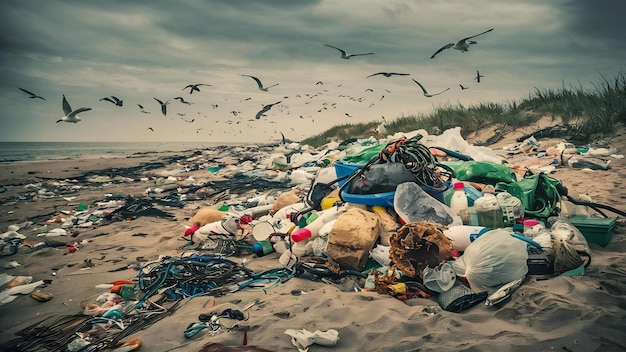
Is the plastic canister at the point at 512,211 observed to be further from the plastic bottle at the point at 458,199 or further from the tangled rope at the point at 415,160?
the tangled rope at the point at 415,160

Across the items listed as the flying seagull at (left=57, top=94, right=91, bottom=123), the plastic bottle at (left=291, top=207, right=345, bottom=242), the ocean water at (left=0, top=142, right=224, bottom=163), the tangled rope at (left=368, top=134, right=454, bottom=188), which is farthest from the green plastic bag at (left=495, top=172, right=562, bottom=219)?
the ocean water at (left=0, top=142, right=224, bottom=163)

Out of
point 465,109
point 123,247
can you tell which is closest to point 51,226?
point 123,247

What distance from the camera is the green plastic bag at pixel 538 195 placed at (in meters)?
3.27

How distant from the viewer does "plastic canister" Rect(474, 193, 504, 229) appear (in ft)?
9.96

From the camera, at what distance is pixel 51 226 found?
5.70 metres

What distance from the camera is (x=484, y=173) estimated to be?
161 inches

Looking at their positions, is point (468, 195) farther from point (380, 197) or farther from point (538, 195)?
point (380, 197)

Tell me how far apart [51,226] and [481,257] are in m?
6.29

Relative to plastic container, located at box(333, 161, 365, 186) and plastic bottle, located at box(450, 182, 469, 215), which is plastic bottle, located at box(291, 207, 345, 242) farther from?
plastic bottle, located at box(450, 182, 469, 215)

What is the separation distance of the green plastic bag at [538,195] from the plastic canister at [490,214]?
1.35 feet

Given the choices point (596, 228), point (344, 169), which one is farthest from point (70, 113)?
point (596, 228)

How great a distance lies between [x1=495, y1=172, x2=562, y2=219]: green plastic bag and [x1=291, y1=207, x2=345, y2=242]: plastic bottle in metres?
1.74

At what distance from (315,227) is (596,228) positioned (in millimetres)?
2333

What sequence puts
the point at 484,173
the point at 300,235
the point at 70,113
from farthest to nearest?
1. the point at 70,113
2. the point at 484,173
3. the point at 300,235
